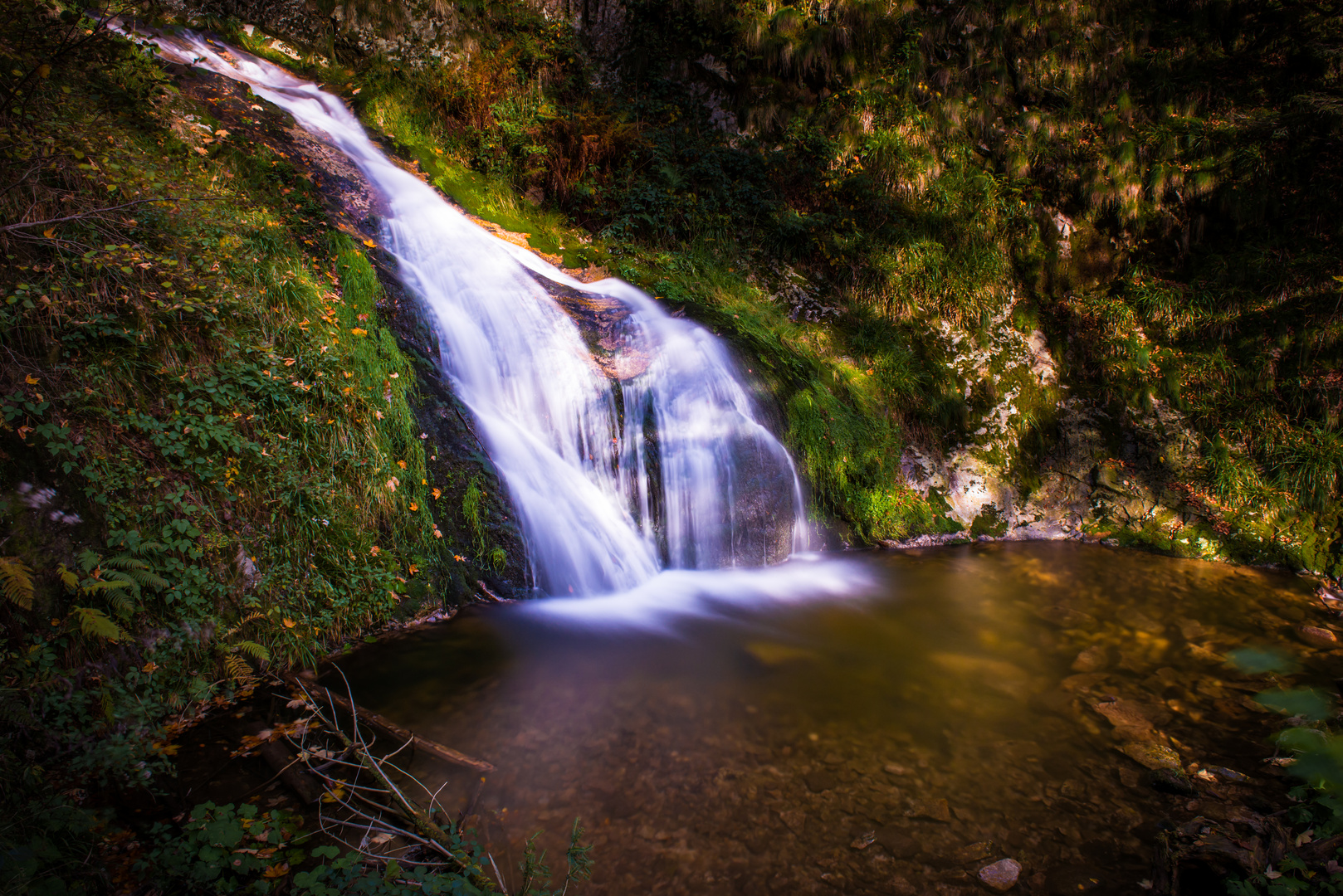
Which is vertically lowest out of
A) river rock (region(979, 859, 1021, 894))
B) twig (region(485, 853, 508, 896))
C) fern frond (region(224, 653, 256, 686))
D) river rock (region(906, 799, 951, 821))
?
river rock (region(979, 859, 1021, 894))

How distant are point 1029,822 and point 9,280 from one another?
20.2 ft

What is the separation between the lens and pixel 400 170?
7594 millimetres

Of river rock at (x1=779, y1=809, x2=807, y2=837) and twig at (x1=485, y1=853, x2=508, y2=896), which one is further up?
twig at (x1=485, y1=853, x2=508, y2=896)

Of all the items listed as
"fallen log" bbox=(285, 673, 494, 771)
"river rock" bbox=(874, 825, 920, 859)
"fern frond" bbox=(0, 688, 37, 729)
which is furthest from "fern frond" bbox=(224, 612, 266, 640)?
"river rock" bbox=(874, 825, 920, 859)

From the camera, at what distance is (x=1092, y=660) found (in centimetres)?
445

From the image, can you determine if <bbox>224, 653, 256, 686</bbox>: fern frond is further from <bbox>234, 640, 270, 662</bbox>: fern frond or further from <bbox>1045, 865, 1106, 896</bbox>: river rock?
<bbox>1045, 865, 1106, 896</bbox>: river rock

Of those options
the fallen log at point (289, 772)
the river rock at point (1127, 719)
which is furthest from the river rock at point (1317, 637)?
the fallen log at point (289, 772)

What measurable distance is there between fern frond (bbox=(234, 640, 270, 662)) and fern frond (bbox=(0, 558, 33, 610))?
96 centimetres

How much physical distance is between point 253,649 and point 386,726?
0.88m

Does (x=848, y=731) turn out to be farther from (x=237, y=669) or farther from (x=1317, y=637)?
(x=1317, y=637)

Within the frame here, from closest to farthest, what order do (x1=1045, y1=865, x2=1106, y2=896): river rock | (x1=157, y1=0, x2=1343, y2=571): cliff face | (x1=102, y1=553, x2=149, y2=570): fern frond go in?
(x1=1045, y1=865, x2=1106, y2=896): river rock, (x1=102, y1=553, x2=149, y2=570): fern frond, (x1=157, y1=0, x2=1343, y2=571): cliff face

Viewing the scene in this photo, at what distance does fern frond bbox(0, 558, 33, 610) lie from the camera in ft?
8.13

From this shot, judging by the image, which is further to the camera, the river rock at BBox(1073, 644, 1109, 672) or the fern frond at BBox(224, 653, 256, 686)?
the river rock at BBox(1073, 644, 1109, 672)

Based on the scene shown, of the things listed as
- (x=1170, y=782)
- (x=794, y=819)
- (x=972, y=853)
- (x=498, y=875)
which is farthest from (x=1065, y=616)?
(x=498, y=875)
